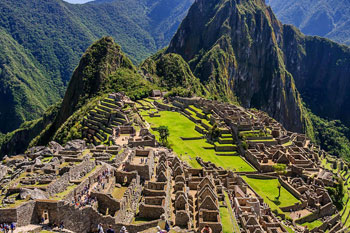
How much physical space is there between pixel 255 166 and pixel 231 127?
1776cm

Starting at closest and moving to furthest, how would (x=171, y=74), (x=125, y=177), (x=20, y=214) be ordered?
(x=20, y=214) < (x=125, y=177) < (x=171, y=74)

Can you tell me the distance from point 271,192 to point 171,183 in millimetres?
29329

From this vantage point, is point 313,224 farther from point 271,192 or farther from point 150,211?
point 150,211

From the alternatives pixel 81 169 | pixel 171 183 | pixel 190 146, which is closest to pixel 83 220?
pixel 81 169

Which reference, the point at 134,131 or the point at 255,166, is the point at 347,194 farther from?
the point at 134,131

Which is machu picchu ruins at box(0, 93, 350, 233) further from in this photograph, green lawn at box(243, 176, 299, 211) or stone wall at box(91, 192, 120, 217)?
green lawn at box(243, 176, 299, 211)

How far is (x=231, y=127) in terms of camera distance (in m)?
83.5

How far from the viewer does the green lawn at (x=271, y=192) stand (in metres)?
52.2

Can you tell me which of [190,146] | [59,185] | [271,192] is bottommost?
[271,192]

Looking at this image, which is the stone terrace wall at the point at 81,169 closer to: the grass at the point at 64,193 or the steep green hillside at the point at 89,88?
the grass at the point at 64,193

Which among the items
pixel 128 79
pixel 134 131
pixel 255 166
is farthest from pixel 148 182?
pixel 128 79

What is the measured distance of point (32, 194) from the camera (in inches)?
935

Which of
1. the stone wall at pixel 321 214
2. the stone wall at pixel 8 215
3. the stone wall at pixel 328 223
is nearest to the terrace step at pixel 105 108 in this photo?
the stone wall at pixel 321 214

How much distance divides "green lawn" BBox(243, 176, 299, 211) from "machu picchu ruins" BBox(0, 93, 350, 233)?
323 millimetres
